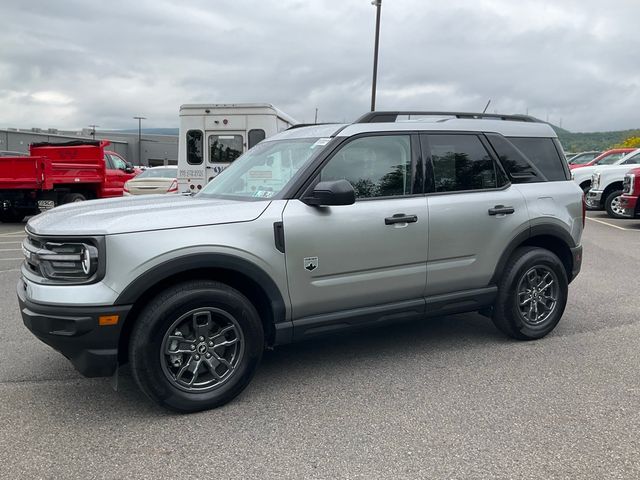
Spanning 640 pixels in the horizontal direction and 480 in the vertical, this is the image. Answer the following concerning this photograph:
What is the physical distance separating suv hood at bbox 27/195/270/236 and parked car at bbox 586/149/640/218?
1362 cm

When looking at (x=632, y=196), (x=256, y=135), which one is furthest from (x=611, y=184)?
(x=256, y=135)

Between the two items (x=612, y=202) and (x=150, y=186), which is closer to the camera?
(x=150, y=186)

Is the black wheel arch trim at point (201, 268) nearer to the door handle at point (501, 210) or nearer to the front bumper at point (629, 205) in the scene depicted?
the door handle at point (501, 210)

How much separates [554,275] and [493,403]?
1772 millimetres

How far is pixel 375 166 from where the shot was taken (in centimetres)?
414

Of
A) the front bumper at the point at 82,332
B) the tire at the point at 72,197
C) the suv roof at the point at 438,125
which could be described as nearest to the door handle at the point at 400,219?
the suv roof at the point at 438,125

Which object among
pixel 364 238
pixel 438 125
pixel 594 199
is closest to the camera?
pixel 364 238

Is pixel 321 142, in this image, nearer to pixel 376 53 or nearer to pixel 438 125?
pixel 438 125

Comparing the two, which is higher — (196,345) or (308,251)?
(308,251)

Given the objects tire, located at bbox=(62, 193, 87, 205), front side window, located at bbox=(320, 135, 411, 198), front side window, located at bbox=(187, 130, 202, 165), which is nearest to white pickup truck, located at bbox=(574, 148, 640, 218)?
front side window, located at bbox=(187, 130, 202, 165)

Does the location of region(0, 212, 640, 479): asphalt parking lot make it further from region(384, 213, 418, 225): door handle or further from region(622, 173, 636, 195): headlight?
region(622, 173, 636, 195): headlight

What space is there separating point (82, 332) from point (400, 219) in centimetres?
222

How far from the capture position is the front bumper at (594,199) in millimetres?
15344

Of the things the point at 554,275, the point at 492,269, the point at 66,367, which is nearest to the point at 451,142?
the point at 492,269
